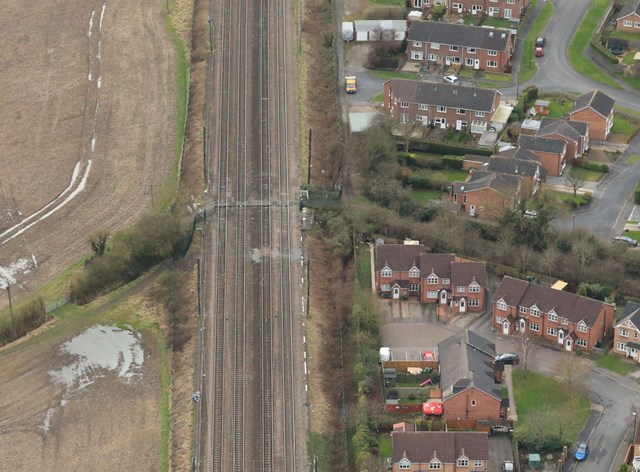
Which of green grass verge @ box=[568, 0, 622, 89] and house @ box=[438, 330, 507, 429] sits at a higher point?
green grass verge @ box=[568, 0, 622, 89]

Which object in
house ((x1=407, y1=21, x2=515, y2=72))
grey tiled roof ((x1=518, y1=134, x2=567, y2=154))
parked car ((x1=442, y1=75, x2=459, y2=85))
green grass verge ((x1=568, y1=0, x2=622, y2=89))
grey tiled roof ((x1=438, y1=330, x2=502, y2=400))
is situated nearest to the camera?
grey tiled roof ((x1=438, y1=330, x2=502, y2=400))

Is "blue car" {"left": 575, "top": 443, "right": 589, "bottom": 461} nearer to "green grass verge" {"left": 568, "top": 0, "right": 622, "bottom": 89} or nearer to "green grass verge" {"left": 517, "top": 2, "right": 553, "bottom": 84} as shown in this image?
"green grass verge" {"left": 568, "top": 0, "right": 622, "bottom": 89}

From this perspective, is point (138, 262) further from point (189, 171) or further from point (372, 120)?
point (372, 120)

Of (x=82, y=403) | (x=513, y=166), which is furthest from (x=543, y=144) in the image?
(x=82, y=403)

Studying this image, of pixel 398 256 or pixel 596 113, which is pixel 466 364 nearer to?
pixel 398 256

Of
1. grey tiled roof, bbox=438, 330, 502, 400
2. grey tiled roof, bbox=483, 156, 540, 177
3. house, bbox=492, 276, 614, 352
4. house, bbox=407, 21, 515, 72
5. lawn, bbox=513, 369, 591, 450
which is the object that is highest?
house, bbox=407, 21, 515, 72

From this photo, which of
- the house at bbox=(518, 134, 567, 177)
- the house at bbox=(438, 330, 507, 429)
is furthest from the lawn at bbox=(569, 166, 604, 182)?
the house at bbox=(438, 330, 507, 429)
